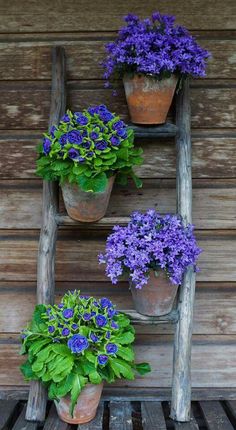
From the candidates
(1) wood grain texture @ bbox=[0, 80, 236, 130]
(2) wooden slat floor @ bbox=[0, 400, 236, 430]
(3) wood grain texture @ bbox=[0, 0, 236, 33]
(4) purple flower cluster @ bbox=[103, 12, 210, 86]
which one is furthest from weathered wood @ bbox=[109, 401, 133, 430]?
(3) wood grain texture @ bbox=[0, 0, 236, 33]

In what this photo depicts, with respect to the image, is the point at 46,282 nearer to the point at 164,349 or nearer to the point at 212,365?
the point at 164,349

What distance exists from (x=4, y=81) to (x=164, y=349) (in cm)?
137

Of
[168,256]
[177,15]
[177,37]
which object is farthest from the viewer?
[177,15]

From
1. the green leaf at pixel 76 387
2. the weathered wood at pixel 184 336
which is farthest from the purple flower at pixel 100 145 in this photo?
the green leaf at pixel 76 387

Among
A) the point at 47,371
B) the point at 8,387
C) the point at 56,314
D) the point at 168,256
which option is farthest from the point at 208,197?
the point at 8,387

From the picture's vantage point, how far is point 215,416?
80.4 inches

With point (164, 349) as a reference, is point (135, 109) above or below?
above

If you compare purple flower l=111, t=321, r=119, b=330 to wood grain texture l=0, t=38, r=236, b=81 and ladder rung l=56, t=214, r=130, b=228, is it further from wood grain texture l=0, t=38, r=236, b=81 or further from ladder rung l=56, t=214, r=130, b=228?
wood grain texture l=0, t=38, r=236, b=81

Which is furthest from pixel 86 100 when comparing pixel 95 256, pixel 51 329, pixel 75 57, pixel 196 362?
pixel 196 362

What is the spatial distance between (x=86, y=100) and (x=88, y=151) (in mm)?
499

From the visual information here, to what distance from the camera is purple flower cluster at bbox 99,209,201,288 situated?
5.98ft

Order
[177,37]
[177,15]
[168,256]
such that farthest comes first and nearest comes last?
[177,15] → [177,37] → [168,256]

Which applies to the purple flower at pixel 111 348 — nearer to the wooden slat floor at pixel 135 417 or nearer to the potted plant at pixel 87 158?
the wooden slat floor at pixel 135 417

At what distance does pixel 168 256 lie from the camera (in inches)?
72.0
